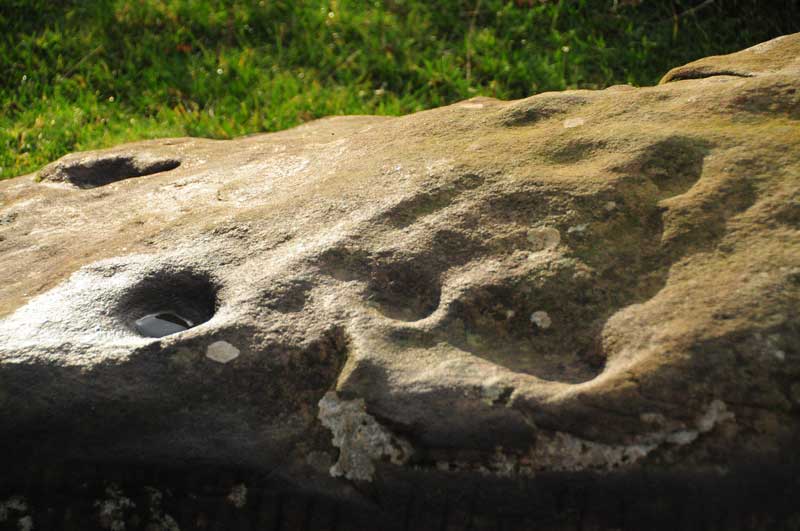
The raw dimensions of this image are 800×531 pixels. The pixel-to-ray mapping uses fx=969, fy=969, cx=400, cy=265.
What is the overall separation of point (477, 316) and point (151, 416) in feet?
2.57

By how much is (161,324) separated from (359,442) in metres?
0.68

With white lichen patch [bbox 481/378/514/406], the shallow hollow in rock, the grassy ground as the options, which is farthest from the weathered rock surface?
the grassy ground

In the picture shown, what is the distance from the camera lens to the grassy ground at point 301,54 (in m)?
5.23

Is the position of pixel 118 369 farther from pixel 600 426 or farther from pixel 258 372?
pixel 600 426

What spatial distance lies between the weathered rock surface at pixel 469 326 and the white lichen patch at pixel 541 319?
15 millimetres

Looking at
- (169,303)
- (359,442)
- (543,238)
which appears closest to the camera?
(359,442)

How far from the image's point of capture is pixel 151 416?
2209 millimetres

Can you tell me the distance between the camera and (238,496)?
2.17 m

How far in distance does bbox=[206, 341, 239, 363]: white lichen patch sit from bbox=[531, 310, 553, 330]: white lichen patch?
0.69 meters

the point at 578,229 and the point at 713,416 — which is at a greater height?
the point at 578,229

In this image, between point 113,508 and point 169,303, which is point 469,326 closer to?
point 169,303

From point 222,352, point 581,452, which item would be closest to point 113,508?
point 222,352

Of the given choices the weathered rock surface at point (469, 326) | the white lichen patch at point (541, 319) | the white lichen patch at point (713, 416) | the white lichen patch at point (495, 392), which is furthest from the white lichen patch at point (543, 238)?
the white lichen patch at point (713, 416)

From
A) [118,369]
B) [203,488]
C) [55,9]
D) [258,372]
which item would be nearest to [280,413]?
[258,372]
